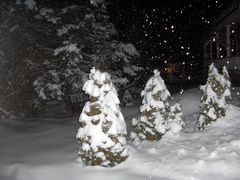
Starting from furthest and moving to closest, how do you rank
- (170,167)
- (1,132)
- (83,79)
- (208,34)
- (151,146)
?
(208,34), (83,79), (1,132), (151,146), (170,167)

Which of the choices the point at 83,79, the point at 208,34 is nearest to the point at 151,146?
the point at 83,79

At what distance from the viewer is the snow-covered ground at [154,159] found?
32.7ft

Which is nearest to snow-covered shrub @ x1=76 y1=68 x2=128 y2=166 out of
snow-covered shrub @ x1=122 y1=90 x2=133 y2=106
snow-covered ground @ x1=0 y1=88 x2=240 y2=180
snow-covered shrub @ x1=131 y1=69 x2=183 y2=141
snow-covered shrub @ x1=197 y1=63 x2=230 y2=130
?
snow-covered ground @ x1=0 y1=88 x2=240 y2=180

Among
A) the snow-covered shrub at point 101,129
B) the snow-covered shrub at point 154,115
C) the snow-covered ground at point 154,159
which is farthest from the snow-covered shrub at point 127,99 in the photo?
the snow-covered shrub at point 101,129

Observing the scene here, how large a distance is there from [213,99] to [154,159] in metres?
3.67

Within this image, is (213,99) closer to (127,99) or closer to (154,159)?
(154,159)

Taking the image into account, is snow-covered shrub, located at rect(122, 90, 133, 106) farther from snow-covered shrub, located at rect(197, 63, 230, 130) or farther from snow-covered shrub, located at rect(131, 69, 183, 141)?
snow-covered shrub, located at rect(131, 69, 183, 141)

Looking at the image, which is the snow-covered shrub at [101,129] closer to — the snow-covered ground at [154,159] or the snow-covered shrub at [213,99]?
the snow-covered ground at [154,159]

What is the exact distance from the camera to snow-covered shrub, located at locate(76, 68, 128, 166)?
35.5 feet

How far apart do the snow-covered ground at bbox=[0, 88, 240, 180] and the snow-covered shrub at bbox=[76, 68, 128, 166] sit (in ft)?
0.99

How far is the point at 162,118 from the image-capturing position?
12.9m

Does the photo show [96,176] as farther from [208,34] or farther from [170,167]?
[208,34]

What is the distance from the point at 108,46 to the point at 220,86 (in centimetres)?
1297

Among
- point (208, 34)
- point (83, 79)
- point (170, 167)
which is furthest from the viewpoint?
point (208, 34)
